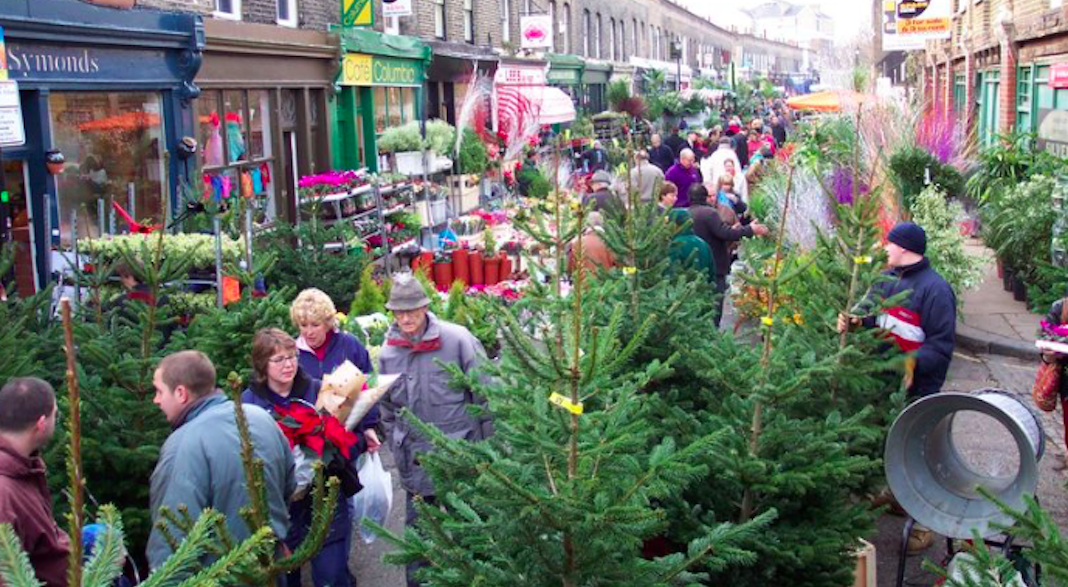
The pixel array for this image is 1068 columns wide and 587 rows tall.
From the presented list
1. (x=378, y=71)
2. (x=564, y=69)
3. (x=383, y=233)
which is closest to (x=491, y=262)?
(x=383, y=233)

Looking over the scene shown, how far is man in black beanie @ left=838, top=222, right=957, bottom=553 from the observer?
6.49 m

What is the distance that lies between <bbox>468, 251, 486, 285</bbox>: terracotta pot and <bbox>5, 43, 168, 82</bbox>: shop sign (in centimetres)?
416

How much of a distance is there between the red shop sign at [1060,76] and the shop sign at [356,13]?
10379 mm

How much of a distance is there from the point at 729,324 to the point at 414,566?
307 inches

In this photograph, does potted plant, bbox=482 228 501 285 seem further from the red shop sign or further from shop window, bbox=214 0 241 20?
the red shop sign

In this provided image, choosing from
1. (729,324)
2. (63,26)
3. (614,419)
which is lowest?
(729,324)

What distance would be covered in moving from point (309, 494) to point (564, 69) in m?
30.1

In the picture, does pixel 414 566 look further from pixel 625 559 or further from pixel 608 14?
pixel 608 14

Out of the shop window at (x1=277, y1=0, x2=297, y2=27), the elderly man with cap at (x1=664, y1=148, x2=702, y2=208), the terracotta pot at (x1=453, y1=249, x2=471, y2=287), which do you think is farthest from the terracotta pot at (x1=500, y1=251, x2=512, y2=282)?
the shop window at (x1=277, y1=0, x2=297, y2=27)

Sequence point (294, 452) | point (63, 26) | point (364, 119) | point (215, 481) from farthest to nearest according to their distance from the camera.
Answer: point (364, 119)
point (63, 26)
point (294, 452)
point (215, 481)

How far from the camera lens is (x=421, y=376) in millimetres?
5945

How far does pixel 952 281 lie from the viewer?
1173 centimetres

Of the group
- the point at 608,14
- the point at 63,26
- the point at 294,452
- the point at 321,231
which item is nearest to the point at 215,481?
the point at 294,452

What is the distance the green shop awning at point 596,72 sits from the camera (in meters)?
38.3
